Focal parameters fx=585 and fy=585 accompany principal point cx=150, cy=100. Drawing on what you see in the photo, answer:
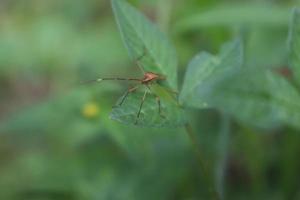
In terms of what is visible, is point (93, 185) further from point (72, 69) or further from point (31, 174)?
point (72, 69)

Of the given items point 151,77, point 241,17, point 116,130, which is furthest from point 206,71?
A: point 241,17

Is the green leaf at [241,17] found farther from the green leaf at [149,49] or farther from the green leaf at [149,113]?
the green leaf at [149,113]

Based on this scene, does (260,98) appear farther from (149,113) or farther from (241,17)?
(241,17)

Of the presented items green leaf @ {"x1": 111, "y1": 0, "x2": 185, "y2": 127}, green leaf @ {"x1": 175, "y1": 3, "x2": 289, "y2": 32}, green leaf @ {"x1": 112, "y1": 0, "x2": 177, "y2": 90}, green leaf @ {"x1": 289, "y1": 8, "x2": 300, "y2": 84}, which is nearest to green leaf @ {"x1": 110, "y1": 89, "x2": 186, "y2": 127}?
green leaf @ {"x1": 111, "y1": 0, "x2": 185, "y2": 127}

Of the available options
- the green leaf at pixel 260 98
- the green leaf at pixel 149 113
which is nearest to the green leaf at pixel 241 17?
the green leaf at pixel 260 98

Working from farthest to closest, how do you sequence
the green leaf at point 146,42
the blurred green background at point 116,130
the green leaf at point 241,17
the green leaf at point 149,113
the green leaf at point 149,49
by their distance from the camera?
the green leaf at point 241,17, the blurred green background at point 116,130, the green leaf at point 146,42, the green leaf at point 149,49, the green leaf at point 149,113

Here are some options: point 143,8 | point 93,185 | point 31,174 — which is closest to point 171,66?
point 93,185

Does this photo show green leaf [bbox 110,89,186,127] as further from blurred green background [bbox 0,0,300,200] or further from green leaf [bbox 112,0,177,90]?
blurred green background [bbox 0,0,300,200]
